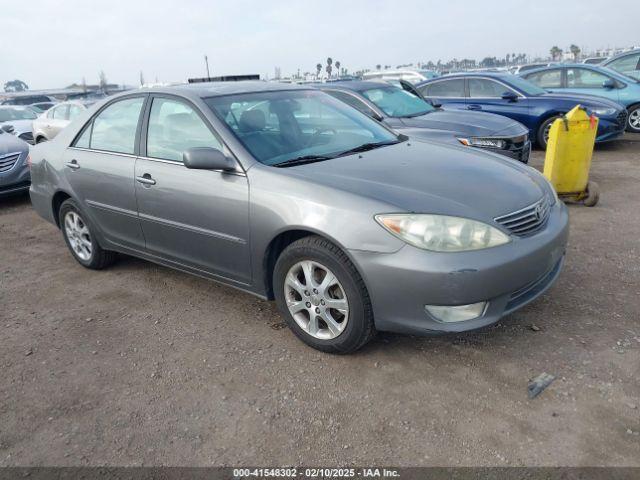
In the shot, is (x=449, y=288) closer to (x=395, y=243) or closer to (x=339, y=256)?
A: (x=395, y=243)

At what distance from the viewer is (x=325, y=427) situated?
98.4 inches

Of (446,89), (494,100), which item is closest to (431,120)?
(494,100)

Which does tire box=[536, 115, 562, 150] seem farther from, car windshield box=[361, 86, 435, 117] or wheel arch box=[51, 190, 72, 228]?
wheel arch box=[51, 190, 72, 228]

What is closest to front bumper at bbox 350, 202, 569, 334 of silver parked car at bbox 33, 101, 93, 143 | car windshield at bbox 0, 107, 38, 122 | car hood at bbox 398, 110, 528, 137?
car hood at bbox 398, 110, 528, 137

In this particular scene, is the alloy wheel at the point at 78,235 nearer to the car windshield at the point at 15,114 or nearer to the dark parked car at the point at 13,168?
the dark parked car at the point at 13,168

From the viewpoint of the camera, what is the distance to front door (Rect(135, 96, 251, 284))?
3230 mm

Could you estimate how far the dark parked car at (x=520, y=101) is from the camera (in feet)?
28.8

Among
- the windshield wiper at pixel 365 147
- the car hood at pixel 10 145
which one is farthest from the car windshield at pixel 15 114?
the windshield wiper at pixel 365 147

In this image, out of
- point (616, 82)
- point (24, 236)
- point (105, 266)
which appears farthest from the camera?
point (616, 82)

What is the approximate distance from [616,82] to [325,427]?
10.3 metres

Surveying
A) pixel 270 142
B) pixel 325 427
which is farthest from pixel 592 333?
pixel 270 142

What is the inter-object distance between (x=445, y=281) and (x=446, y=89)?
8.08 metres

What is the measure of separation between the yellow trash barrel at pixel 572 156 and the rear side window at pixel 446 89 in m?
4.11

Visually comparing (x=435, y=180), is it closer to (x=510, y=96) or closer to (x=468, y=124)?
(x=468, y=124)
